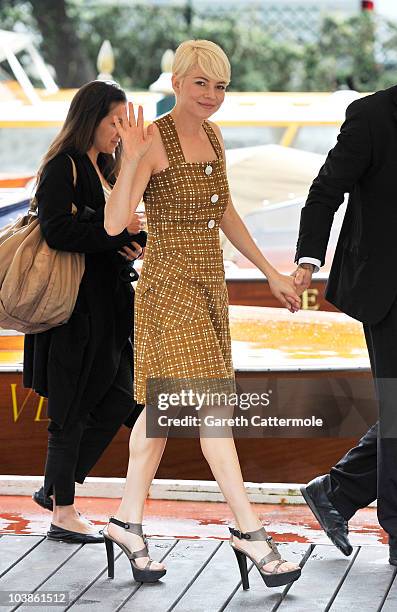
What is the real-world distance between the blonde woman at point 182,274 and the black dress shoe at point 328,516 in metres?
0.32

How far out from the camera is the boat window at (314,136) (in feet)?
25.0

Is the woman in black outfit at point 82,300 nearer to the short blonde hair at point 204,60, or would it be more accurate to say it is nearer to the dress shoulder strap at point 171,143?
the dress shoulder strap at point 171,143

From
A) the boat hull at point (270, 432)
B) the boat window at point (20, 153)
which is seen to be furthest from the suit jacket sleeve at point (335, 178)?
the boat window at point (20, 153)

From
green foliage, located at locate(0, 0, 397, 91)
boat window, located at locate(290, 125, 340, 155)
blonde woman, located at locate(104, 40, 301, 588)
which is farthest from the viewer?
green foliage, located at locate(0, 0, 397, 91)

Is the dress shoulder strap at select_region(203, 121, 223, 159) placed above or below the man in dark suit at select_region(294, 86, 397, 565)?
above

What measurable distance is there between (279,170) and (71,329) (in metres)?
3.39

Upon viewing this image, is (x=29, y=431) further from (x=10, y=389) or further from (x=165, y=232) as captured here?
(x=165, y=232)

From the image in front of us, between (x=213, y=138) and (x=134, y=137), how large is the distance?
0.29 m

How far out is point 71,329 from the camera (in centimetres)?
369

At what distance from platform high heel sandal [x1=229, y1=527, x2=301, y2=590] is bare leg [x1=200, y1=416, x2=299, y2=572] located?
11 millimetres

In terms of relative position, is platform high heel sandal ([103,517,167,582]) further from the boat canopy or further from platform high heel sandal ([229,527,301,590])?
the boat canopy

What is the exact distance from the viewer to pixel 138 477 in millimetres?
3299

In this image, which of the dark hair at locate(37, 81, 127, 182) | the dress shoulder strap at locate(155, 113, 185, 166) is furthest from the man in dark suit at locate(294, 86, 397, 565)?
the dark hair at locate(37, 81, 127, 182)

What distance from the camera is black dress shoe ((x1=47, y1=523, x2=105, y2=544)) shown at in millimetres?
3646
